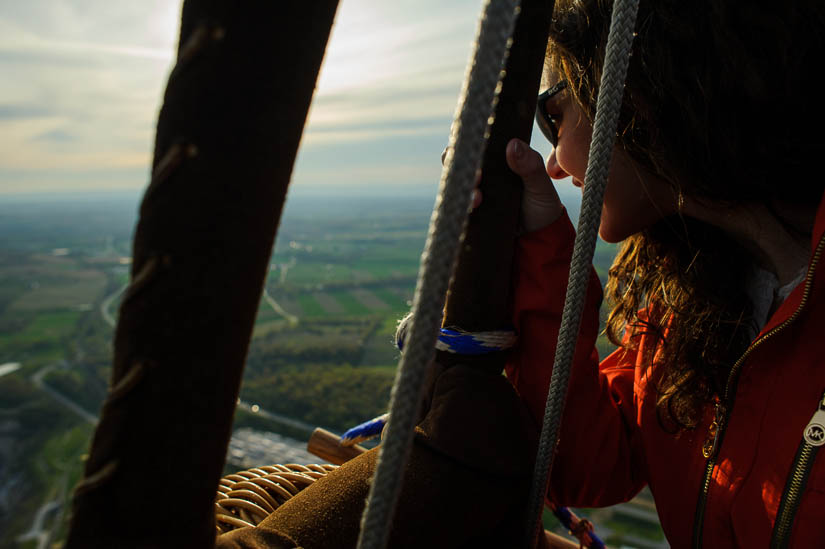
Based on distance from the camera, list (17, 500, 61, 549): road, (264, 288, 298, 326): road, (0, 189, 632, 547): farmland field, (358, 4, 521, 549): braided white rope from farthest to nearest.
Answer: (264, 288, 298, 326): road → (0, 189, 632, 547): farmland field → (17, 500, 61, 549): road → (358, 4, 521, 549): braided white rope

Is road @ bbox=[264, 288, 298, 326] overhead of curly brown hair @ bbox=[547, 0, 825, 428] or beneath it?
beneath

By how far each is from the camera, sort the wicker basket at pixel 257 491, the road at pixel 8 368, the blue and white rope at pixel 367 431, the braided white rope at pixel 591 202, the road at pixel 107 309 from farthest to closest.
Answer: the road at pixel 107 309 < the road at pixel 8 368 < the blue and white rope at pixel 367 431 < the wicker basket at pixel 257 491 < the braided white rope at pixel 591 202

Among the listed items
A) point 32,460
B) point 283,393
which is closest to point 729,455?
point 283,393

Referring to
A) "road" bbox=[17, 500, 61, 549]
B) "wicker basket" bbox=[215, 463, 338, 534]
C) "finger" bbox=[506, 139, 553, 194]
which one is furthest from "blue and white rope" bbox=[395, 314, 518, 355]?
"road" bbox=[17, 500, 61, 549]

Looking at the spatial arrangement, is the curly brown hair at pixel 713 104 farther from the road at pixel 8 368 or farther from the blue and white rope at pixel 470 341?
the road at pixel 8 368

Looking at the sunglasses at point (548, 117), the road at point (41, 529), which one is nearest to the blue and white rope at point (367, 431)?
the sunglasses at point (548, 117)

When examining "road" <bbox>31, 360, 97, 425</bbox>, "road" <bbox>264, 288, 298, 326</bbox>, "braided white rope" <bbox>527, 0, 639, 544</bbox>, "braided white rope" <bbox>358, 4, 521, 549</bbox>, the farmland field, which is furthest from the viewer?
"road" <bbox>264, 288, 298, 326</bbox>

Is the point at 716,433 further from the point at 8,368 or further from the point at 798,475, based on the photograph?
the point at 8,368

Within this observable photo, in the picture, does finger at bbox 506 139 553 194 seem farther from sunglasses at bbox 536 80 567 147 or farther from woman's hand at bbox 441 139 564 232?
sunglasses at bbox 536 80 567 147
